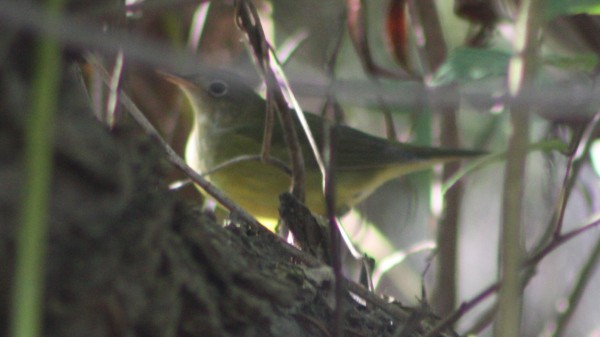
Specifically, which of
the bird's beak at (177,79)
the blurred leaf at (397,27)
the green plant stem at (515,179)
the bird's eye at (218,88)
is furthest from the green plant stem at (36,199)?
the bird's eye at (218,88)

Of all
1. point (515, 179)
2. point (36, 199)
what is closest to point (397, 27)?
point (515, 179)

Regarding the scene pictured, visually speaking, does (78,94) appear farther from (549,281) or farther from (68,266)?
(549,281)

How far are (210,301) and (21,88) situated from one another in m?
0.36

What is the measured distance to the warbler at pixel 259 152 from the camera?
10.5 ft

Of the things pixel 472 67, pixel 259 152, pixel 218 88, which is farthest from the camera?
pixel 218 88

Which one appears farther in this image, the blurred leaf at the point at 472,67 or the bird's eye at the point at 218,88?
the bird's eye at the point at 218,88

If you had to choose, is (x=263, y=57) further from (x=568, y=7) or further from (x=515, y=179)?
(x=515, y=179)

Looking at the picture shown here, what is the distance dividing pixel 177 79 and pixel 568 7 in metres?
1.98

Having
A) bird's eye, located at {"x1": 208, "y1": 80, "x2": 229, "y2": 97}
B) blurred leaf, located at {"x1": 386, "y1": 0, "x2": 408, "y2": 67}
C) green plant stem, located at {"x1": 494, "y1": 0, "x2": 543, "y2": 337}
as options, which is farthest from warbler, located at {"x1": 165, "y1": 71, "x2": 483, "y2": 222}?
green plant stem, located at {"x1": 494, "y1": 0, "x2": 543, "y2": 337}

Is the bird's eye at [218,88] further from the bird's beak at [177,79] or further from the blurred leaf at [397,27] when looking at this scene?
the blurred leaf at [397,27]

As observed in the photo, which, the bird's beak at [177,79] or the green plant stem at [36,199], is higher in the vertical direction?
the bird's beak at [177,79]

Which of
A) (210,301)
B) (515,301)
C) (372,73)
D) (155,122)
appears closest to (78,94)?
(210,301)

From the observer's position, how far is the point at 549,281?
14.0 ft

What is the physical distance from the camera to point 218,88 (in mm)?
3988
